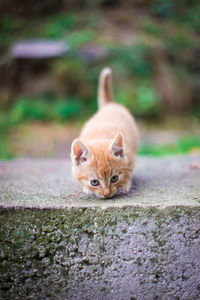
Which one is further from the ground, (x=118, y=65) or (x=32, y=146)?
(x=118, y=65)

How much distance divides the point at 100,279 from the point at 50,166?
5.96 feet

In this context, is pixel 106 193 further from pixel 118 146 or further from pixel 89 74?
pixel 89 74

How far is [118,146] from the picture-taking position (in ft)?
8.35

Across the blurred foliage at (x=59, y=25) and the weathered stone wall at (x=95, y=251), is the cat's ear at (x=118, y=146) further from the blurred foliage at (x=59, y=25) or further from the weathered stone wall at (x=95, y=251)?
the blurred foliage at (x=59, y=25)

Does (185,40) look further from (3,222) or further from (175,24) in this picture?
(3,222)

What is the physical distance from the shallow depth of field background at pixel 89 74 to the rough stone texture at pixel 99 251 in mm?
3637

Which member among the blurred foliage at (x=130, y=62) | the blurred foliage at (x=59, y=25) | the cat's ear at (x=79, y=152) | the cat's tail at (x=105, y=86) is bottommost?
the cat's ear at (x=79, y=152)

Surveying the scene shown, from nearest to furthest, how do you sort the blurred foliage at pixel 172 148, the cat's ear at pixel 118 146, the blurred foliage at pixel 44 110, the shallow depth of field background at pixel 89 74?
1. the cat's ear at pixel 118 146
2. the blurred foliage at pixel 172 148
3. the shallow depth of field background at pixel 89 74
4. the blurred foliage at pixel 44 110

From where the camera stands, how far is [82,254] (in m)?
2.16

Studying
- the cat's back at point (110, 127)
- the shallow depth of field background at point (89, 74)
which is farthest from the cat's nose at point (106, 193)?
the shallow depth of field background at point (89, 74)

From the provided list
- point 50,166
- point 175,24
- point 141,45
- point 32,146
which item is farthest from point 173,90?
point 50,166

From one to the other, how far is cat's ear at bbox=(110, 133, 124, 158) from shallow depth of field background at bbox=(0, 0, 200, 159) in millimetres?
3205

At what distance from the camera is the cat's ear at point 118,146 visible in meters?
2.50

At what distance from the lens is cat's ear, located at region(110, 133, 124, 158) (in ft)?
8.19
